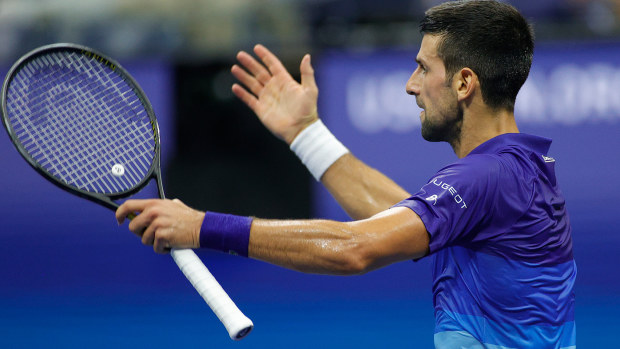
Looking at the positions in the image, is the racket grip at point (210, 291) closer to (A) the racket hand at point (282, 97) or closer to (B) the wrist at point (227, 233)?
(B) the wrist at point (227, 233)

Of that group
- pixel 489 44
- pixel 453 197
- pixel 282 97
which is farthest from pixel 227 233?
pixel 282 97

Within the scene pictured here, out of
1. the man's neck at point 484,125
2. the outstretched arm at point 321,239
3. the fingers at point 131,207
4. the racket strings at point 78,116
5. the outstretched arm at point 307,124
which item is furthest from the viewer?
the outstretched arm at point 307,124

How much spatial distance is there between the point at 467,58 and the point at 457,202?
595 millimetres

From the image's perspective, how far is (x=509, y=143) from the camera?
3008 millimetres

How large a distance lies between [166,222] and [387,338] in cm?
325

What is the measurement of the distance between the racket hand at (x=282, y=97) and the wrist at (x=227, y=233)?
1156mm

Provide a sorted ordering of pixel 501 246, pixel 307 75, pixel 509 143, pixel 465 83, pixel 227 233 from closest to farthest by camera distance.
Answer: pixel 227 233
pixel 501 246
pixel 509 143
pixel 465 83
pixel 307 75

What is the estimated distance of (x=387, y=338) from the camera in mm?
5734

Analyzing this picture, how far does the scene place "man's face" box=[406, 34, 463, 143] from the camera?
124 inches

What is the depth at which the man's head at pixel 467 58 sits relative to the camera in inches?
121

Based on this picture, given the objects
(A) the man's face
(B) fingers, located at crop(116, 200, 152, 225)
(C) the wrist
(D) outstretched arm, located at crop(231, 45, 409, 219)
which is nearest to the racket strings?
(B) fingers, located at crop(116, 200, 152, 225)

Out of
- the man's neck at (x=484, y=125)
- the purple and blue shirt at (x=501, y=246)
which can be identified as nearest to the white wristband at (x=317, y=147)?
the man's neck at (x=484, y=125)

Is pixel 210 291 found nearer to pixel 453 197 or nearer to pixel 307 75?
pixel 453 197

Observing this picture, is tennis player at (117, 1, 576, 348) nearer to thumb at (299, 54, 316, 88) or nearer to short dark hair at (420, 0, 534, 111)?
short dark hair at (420, 0, 534, 111)
